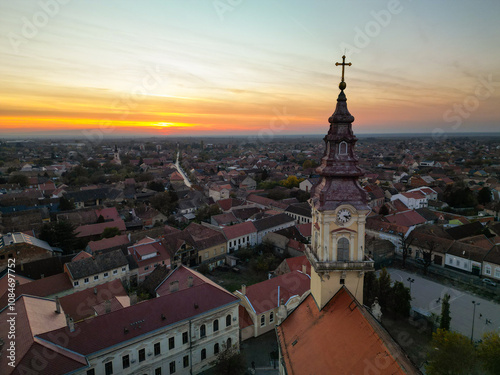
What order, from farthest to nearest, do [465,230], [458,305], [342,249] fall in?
1. [465,230]
2. [458,305]
3. [342,249]

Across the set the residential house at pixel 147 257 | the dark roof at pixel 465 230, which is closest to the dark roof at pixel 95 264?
the residential house at pixel 147 257

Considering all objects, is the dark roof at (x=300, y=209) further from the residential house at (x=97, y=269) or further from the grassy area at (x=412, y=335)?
the residential house at (x=97, y=269)

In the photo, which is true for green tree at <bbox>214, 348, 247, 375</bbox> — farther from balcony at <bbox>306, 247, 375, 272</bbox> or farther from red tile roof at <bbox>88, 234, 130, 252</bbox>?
red tile roof at <bbox>88, 234, 130, 252</bbox>

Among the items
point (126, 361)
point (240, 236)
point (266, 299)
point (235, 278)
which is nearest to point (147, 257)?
point (235, 278)

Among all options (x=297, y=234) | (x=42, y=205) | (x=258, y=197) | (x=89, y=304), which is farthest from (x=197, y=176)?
(x=89, y=304)

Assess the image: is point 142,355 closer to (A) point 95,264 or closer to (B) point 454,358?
(A) point 95,264

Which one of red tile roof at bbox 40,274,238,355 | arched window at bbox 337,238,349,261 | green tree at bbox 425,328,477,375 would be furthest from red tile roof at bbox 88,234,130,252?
green tree at bbox 425,328,477,375

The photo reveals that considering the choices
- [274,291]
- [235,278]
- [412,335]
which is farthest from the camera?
[235,278]
